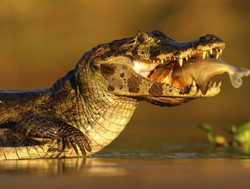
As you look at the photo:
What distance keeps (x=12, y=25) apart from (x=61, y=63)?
2374 millimetres

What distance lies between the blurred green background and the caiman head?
9887mm

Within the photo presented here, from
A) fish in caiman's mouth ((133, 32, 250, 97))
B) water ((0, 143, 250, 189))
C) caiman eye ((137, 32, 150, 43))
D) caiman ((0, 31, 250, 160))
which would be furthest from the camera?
caiman eye ((137, 32, 150, 43))

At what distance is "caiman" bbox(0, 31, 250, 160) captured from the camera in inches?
380

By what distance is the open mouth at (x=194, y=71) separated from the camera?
956cm

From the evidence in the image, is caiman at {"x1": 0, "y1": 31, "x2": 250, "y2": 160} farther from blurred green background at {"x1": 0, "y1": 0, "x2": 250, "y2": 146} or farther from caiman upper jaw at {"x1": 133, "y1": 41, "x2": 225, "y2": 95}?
blurred green background at {"x1": 0, "y1": 0, "x2": 250, "y2": 146}

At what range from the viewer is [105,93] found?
10109mm

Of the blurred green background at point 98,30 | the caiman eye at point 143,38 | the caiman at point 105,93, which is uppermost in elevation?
the blurred green background at point 98,30

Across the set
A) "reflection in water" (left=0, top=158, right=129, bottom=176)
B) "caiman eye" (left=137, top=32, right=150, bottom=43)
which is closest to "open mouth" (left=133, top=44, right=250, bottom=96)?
"caiman eye" (left=137, top=32, right=150, bottom=43)

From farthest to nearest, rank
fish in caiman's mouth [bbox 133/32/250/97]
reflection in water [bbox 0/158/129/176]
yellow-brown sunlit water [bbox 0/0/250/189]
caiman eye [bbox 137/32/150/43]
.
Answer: caiman eye [bbox 137/32/150/43] < fish in caiman's mouth [bbox 133/32/250/97] < yellow-brown sunlit water [bbox 0/0/250/189] < reflection in water [bbox 0/158/129/176]

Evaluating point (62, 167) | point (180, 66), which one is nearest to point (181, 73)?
point (180, 66)

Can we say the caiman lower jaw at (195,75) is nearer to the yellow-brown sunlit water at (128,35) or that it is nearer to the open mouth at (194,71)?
the open mouth at (194,71)

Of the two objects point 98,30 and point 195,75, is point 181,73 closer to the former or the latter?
point 195,75

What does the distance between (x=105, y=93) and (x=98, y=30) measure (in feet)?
50.1

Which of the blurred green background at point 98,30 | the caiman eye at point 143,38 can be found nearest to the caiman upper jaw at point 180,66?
the caiman eye at point 143,38
